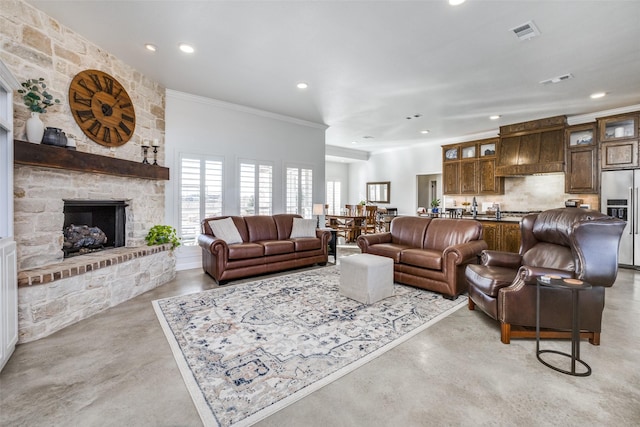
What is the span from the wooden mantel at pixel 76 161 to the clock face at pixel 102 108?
1.21 ft

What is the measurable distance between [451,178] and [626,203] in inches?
131

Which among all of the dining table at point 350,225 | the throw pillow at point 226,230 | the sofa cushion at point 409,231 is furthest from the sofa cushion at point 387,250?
the dining table at point 350,225

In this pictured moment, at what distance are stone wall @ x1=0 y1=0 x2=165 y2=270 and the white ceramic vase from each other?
0.36 feet

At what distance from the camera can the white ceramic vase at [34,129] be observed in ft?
8.93

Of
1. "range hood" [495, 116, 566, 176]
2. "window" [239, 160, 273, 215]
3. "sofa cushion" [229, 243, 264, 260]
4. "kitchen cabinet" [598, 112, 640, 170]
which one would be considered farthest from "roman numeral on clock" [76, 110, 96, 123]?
"kitchen cabinet" [598, 112, 640, 170]

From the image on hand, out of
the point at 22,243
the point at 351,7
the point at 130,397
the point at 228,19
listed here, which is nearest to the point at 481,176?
the point at 351,7

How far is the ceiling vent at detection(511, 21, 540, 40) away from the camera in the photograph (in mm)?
2888

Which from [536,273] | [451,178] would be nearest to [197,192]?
[536,273]

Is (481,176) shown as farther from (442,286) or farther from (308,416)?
(308,416)

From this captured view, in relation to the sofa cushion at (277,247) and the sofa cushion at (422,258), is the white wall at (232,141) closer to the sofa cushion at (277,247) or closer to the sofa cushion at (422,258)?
the sofa cushion at (277,247)

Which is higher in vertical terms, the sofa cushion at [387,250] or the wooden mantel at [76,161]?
the wooden mantel at [76,161]

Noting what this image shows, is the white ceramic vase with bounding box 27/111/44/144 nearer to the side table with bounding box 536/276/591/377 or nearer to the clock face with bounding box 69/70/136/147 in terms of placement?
the clock face with bounding box 69/70/136/147

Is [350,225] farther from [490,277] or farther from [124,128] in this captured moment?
[124,128]

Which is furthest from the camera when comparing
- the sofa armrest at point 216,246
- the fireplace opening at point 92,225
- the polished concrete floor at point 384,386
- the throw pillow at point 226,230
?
the throw pillow at point 226,230
